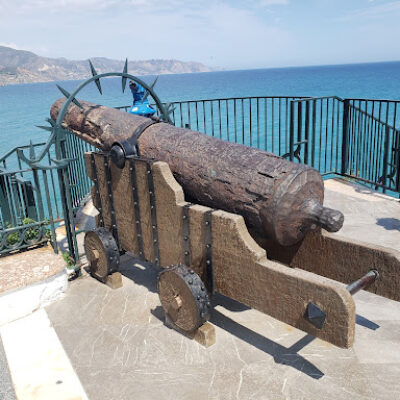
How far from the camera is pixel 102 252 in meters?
3.91

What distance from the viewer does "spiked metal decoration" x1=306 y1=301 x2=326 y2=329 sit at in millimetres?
2361

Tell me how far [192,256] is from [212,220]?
41 centimetres

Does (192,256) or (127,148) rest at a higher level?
(127,148)

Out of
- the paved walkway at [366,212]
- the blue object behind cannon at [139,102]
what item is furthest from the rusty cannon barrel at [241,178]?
the paved walkway at [366,212]

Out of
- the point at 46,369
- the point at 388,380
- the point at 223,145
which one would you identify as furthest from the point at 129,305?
the point at 388,380

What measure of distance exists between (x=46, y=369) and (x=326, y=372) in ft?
6.23

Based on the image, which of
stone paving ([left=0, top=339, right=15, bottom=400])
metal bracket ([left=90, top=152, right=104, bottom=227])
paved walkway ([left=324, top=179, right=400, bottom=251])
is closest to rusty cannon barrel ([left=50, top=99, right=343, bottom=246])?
metal bracket ([left=90, top=152, right=104, bottom=227])

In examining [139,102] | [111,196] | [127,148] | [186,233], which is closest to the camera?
[186,233]

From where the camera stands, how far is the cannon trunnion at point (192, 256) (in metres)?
2.40

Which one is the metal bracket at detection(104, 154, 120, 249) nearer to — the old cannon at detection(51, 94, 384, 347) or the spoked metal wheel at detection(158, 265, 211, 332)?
the old cannon at detection(51, 94, 384, 347)

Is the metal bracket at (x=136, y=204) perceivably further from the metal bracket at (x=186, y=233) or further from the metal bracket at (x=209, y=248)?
the metal bracket at (x=209, y=248)

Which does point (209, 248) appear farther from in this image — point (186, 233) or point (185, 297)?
point (185, 297)

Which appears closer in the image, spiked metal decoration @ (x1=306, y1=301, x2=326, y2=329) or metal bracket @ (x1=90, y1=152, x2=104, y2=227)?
spiked metal decoration @ (x1=306, y1=301, x2=326, y2=329)

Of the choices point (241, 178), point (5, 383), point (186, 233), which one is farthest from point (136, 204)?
point (5, 383)
